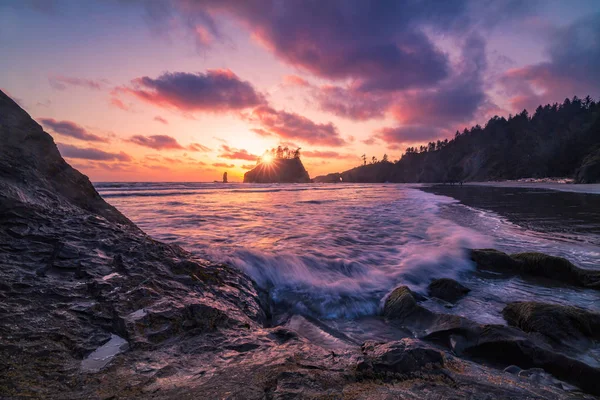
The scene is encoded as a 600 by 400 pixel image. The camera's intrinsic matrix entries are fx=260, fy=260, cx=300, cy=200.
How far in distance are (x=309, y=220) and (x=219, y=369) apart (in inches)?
420

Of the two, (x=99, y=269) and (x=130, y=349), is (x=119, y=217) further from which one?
(x=130, y=349)

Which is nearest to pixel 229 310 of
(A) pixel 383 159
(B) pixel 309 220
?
(B) pixel 309 220

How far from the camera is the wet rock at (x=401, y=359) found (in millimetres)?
2002

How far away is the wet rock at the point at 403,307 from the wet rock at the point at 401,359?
194cm

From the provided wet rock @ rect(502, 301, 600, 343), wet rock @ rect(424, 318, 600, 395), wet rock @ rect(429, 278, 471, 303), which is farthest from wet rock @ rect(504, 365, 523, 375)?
wet rock @ rect(429, 278, 471, 303)

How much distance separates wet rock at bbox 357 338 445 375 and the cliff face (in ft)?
419

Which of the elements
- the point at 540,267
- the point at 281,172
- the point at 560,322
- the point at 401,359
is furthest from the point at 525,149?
the point at 401,359

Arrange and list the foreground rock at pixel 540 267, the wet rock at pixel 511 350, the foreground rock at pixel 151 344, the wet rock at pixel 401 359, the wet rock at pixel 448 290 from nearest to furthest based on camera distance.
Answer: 1. the foreground rock at pixel 151 344
2. the wet rock at pixel 401 359
3. the wet rock at pixel 511 350
4. the wet rock at pixel 448 290
5. the foreground rock at pixel 540 267

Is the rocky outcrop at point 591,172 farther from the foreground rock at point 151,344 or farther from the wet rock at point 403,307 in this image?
the foreground rock at point 151,344

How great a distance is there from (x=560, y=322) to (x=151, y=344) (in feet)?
16.1

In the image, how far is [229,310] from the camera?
3.08 m

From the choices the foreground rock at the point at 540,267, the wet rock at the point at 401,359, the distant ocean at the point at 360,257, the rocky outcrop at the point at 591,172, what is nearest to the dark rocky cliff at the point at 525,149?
the rocky outcrop at the point at 591,172

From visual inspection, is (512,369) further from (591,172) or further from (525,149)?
(525,149)

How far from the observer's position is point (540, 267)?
576 centimetres
